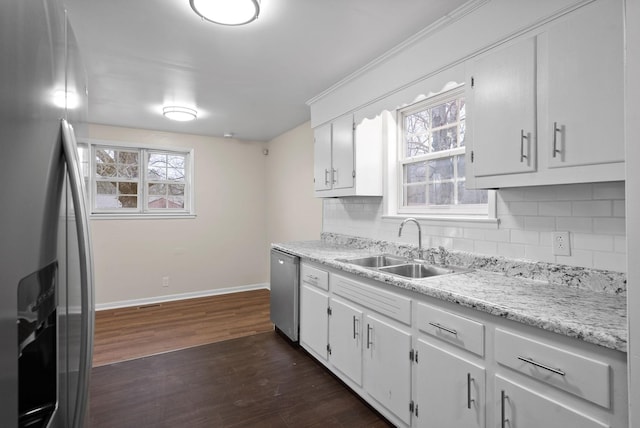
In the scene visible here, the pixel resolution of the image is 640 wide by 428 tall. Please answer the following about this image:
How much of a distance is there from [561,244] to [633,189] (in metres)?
0.93

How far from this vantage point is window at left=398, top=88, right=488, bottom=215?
95.6 inches

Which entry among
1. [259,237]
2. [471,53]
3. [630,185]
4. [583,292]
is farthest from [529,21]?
[259,237]

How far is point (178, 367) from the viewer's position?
2.77 meters

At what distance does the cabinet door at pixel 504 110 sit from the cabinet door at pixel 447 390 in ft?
3.21

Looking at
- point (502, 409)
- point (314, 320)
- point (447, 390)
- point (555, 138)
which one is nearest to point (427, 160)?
point (555, 138)

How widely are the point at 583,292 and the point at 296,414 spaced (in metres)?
1.77

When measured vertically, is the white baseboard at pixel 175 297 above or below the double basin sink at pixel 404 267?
below

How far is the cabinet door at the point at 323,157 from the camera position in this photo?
10.8 feet

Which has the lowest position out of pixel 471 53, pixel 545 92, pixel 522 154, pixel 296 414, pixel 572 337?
pixel 296 414

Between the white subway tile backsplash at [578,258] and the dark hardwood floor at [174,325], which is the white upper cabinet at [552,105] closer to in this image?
the white subway tile backsplash at [578,258]

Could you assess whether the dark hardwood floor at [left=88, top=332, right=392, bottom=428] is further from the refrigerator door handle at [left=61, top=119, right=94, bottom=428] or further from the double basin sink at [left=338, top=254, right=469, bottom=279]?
the refrigerator door handle at [left=61, top=119, right=94, bottom=428]

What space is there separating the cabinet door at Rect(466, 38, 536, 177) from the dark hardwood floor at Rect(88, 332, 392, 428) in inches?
66.6

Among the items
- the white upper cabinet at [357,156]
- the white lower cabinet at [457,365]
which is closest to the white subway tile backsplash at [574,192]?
the white lower cabinet at [457,365]

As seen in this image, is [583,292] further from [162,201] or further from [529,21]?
[162,201]
